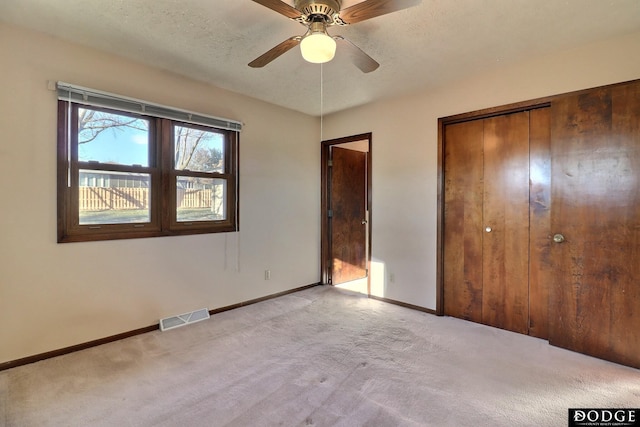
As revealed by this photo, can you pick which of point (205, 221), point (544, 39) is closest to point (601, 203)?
point (544, 39)

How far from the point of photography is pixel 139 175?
9.02 ft

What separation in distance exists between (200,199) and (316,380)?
2160 millimetres

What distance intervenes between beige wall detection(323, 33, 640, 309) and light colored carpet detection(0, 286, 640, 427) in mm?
817

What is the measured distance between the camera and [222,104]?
3.29 m

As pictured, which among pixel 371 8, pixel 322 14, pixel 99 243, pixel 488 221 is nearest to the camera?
pixel 371 8

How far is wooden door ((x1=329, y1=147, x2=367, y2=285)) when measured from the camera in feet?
14.6

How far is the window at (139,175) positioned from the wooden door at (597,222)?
10.3ft

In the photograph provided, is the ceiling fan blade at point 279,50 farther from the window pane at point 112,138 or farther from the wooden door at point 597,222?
the wooden door at point 597,222

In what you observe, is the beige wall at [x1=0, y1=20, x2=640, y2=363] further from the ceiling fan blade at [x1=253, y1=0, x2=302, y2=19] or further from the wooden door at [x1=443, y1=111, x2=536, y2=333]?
the ceiling fan blade at [x1=253, y1=0, x2=302, y2=19]

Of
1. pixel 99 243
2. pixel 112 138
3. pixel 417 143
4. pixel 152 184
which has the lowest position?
pixel 99 243

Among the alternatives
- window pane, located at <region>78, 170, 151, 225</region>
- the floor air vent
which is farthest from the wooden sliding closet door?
window pane, located at <region>78, 170, 151, 225</region>

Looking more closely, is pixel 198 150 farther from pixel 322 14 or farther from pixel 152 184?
pixel 322 14

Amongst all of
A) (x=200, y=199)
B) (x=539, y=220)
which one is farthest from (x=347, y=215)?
(x=539, y=220)

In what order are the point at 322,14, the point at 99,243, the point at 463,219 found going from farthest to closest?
the point at 463,219
the point at 99,243
the point at 322,14
